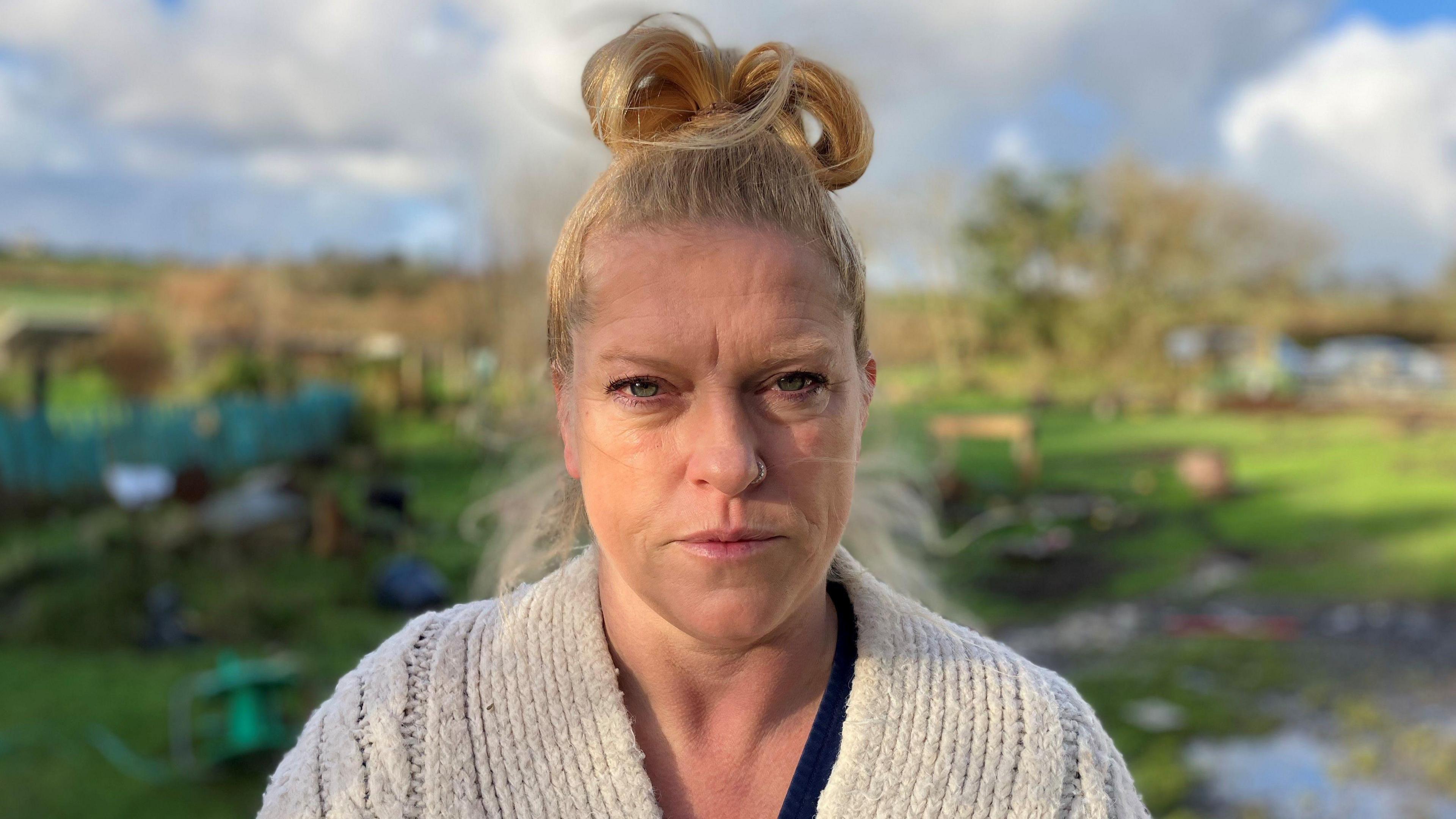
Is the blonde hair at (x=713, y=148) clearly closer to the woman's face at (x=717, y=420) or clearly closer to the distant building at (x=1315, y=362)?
the woman's face at (x=717, y=420)

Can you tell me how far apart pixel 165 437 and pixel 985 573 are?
9047 millimetres

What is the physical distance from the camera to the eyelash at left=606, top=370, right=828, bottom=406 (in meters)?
1.25

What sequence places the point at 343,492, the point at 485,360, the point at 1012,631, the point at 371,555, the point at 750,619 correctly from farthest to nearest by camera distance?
the point at 485,360
the point at 343,492
the point at 371,555
the point at 1012,631
the point at 750,619

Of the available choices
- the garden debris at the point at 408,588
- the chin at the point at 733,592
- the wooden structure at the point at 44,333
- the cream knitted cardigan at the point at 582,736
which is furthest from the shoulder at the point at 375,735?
the wooden structure at the point at 44,333

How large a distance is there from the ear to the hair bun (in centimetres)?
32

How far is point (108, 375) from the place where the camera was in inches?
535

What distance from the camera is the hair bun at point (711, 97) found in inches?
53.0

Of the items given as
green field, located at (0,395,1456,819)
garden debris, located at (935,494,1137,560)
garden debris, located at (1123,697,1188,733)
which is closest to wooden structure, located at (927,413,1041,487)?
green field, located at (0,395,1456,819)

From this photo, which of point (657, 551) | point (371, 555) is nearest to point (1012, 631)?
point (371, 555)

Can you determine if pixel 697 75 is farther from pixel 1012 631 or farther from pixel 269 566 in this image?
pixel 269 566

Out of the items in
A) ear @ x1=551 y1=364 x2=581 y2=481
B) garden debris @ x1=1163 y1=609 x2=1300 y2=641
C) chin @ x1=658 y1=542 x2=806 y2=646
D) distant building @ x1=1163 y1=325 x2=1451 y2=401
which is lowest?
garden debris @ x1=1163 y1=609 x2=1300 y2=641

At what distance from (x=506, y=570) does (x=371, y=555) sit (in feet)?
29.9

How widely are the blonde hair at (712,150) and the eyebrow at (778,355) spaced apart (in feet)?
0.30

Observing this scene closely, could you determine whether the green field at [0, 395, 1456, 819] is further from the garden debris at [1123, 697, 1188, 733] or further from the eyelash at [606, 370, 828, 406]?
the eyelash at [606, 370, 828, 406]
